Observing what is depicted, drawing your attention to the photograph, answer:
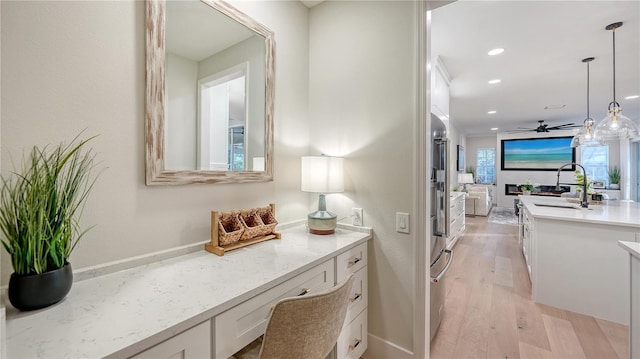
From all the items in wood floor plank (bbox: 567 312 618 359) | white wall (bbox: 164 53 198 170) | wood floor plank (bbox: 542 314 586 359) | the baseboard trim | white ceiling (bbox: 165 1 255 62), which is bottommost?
wood floor plank (bbox: 542 314 586 359)

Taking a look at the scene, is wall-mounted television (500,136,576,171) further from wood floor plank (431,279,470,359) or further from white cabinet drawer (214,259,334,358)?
white cabinet drawer (214,259,334,358)

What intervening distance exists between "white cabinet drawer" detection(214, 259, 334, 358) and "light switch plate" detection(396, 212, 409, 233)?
687 millimetres

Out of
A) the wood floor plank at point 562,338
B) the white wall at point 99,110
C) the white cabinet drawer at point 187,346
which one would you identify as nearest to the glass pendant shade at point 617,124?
the wood floor plank at point 562,338

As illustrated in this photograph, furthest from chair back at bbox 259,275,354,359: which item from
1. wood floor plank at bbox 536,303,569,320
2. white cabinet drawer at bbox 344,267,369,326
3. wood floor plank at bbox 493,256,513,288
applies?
wood floor plank at bbox 493,256,513,288

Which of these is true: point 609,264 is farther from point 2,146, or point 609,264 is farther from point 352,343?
point 2,146

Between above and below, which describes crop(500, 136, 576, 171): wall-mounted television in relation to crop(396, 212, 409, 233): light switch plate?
above

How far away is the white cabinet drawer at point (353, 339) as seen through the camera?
1442 millimetres

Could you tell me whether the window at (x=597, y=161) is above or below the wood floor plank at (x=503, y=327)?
above

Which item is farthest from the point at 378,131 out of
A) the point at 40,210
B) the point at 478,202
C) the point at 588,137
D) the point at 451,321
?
the point at 478,202

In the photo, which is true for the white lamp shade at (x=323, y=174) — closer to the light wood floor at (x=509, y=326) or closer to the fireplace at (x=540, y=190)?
the light wood floor at (x=509, y=326)

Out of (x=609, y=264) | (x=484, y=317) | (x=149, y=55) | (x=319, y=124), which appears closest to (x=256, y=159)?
Answer: (x=319, y=124)

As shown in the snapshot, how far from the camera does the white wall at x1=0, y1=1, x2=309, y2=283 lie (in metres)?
0.89

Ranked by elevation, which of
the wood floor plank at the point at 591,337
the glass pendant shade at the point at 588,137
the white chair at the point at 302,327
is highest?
the glass pendant shade at the point at 588,137

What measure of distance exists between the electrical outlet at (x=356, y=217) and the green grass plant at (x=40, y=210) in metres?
1.43
